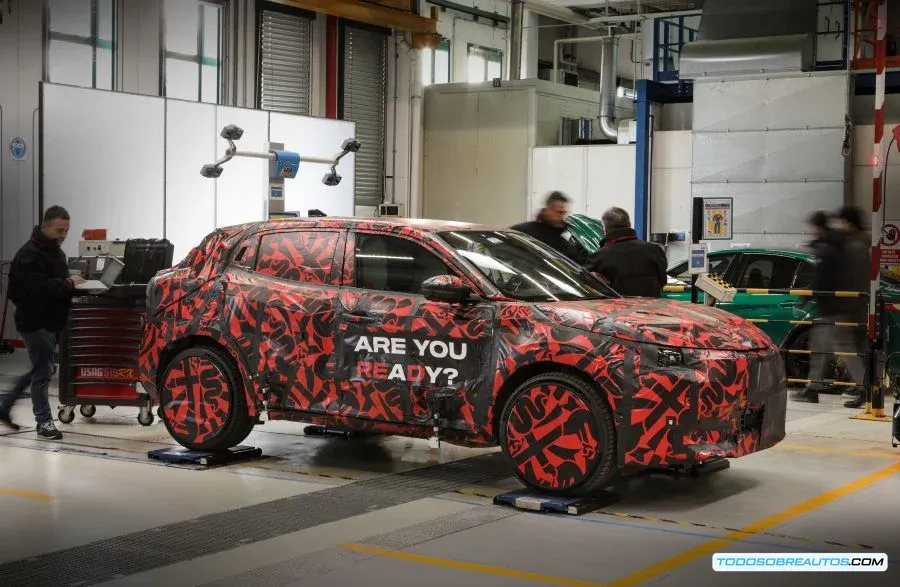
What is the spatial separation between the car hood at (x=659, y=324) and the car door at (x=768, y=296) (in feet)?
18.4

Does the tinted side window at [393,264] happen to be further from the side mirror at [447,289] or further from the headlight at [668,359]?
the headlight at [668,359]

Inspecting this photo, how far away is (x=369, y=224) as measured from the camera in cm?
841

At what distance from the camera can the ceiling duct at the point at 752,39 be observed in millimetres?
17281

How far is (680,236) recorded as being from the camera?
1931cm

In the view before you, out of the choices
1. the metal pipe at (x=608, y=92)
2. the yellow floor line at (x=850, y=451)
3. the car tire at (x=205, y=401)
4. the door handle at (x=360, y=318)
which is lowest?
the yellow floor line at (x=850, y=451)

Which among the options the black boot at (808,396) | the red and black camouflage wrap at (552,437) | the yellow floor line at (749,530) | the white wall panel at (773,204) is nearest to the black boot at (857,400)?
the black boot at (808,396)

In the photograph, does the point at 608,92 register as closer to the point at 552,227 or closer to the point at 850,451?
the point at 552,227

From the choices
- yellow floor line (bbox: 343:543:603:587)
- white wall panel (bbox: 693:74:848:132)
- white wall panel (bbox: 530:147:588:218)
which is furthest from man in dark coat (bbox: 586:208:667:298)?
white wall panel (bbox: 530:147:588:218)

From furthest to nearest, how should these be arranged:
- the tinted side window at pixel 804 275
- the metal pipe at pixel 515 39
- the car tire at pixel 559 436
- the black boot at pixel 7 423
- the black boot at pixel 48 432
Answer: the metal pipe at pixel 515 39, the tinted side window at pixel 804 275, the black boot at pixel 7 423, the black boot at pixel 48 432, the car tire at pixel 559 436

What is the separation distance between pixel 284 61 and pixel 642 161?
6150 millimetres

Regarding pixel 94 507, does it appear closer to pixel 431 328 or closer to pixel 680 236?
pixel 431 328

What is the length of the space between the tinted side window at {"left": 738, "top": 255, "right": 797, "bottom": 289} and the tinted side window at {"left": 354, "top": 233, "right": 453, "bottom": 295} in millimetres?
6674

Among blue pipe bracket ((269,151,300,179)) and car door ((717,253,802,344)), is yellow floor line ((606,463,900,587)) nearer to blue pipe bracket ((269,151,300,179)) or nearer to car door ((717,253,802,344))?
car door ((717,253,802,344))

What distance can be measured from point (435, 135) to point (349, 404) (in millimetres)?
15396
